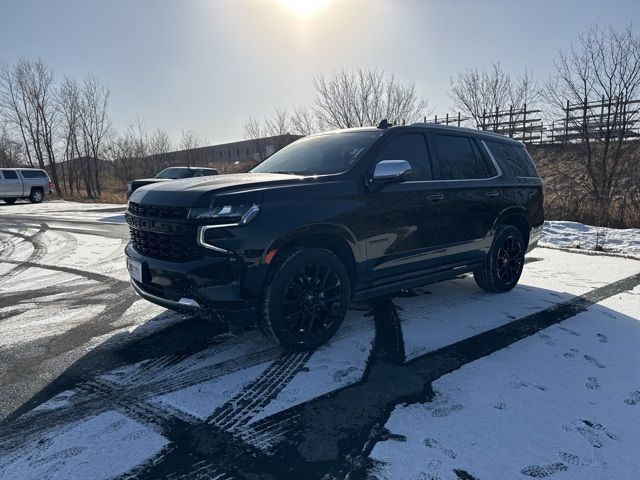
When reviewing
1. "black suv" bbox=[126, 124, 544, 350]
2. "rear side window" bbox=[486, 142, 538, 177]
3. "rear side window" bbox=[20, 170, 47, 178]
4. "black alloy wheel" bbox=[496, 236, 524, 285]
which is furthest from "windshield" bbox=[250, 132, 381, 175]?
"rear side window" bbox=[20, 170, 47, 178]

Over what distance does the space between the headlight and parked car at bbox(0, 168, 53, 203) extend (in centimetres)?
2369

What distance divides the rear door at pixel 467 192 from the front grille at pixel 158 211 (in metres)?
2.47

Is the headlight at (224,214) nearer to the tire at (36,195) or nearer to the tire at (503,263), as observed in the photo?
the tire at (503,263)

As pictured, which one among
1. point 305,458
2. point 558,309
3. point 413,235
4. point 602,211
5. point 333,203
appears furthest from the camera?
point 602,211

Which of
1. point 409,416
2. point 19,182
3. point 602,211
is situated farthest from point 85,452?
point 19,182

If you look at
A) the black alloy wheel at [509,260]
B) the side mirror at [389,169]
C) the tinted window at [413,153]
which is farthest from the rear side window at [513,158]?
the side mirror at [389,169]

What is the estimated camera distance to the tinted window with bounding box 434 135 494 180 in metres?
4.34

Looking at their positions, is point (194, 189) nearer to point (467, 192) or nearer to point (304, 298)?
point (304, 298)

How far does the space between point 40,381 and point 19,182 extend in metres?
23.6

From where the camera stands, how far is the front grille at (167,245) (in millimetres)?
2977

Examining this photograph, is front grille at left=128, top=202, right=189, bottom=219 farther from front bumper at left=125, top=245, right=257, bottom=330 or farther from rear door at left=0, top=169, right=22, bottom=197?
rear door at left=0, top=169, right=22, bottom=197

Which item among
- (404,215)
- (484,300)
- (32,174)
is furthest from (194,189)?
(32,174)

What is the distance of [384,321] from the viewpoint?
Answer: 4.07m

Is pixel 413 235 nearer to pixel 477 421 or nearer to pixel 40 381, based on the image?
pixel 477 421
